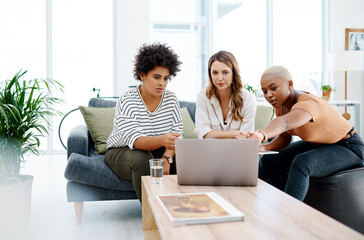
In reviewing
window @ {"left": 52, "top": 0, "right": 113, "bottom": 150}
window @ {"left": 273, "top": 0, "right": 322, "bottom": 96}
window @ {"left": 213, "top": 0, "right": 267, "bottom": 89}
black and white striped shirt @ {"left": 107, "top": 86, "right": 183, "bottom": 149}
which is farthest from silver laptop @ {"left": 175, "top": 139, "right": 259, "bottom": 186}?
window @ {"left": 273, "top": 0, "right": 322, "bottom": 96}

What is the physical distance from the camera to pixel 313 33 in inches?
225

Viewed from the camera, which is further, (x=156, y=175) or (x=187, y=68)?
(x=187, y=68)

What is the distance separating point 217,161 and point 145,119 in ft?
2.96

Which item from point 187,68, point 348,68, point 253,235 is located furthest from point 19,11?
point 253,235

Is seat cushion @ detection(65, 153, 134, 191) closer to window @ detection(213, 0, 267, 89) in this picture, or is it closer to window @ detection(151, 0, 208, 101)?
window @ detection(151, 0, 208, 101)

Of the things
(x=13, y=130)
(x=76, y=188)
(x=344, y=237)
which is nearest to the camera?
(x=344, y=237)

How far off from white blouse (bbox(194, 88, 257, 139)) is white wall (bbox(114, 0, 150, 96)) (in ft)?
9.60

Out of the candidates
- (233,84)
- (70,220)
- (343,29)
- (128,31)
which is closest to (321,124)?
(233,84)

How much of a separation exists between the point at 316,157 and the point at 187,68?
12.7 feet

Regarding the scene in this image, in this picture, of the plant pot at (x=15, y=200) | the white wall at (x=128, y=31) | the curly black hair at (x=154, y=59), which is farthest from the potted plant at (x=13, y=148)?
the white wall at (x=128, y=31)

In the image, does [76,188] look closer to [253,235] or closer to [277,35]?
[253,235]

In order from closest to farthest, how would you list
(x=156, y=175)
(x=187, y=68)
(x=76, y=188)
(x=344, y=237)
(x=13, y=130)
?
(x=344, y=237) < (x=156, y=175) < (x=13, y=130) < (x=76, y=188) < (x=187, y=68)

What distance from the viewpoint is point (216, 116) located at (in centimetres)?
223

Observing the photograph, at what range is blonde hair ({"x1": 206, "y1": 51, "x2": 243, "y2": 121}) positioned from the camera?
6.97 feet
